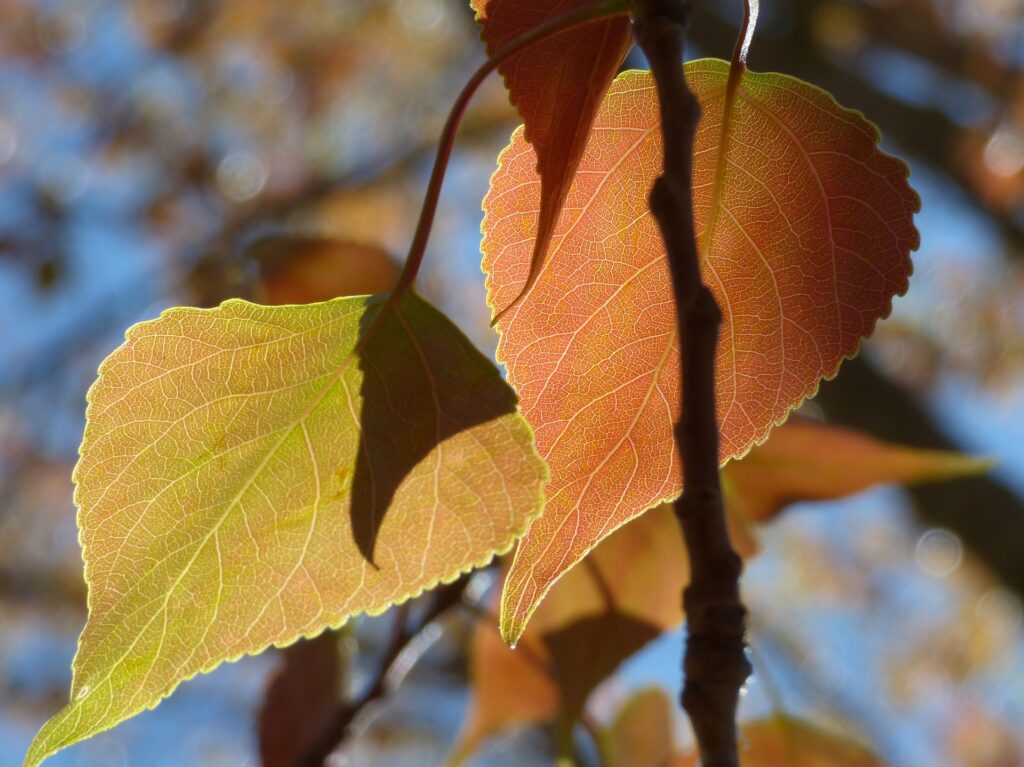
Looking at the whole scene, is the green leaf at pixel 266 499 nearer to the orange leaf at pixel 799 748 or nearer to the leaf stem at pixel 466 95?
the leaf stem at pixel 466 95

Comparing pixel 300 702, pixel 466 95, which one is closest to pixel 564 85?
pixel 466 95

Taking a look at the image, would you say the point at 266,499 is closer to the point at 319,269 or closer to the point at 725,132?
the point at 725,132

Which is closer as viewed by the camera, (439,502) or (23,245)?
(439,502)

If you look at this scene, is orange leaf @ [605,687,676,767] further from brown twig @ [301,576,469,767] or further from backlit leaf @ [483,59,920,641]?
backlit leaf @ [483,59,920,641]

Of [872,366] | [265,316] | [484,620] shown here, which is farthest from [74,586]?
[265,316]

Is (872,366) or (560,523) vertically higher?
(872,366)

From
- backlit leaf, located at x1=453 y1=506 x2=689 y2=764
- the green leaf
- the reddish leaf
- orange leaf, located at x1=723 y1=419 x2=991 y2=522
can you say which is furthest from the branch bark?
the reddish leaf

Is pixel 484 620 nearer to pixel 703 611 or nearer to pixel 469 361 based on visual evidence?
pixel 469 361
